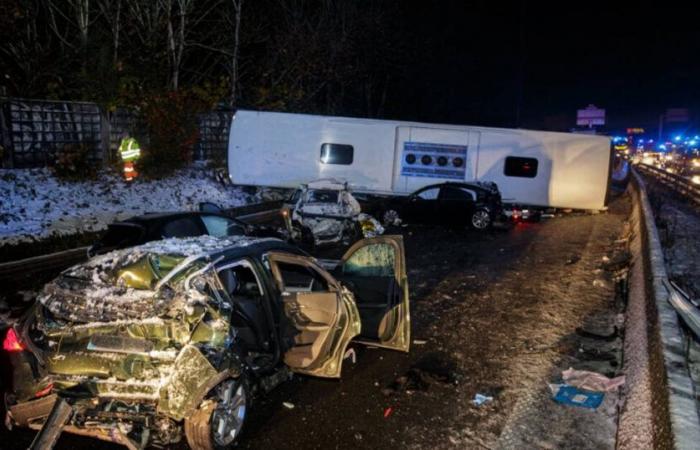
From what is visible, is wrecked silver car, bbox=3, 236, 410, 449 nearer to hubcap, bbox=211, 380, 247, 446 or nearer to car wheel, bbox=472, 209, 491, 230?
hubcap, bbox=211, 380, 247, 446

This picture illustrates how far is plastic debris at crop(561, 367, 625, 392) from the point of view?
18.3 ft

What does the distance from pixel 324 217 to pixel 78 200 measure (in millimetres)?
7144

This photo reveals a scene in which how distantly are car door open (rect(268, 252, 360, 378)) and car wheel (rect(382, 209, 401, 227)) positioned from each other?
1130cm

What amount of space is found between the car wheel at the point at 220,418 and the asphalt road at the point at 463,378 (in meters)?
0.30

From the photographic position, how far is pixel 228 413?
4.27 m

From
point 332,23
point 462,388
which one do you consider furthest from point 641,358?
point 332,23

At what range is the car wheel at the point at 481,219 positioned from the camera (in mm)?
15992

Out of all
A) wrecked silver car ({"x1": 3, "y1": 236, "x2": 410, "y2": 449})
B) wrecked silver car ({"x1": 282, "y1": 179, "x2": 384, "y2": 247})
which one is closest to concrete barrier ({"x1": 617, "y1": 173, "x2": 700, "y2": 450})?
wrecked silver car ({"x1": 3, "y1": 236, "x2": 410, "y2": 449})

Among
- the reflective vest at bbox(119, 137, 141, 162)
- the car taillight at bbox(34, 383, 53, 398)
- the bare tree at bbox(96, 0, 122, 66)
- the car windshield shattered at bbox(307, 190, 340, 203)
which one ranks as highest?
Result: the bare tree at bbox(96, 0, 122, 66)

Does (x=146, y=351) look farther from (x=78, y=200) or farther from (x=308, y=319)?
(x=78, y=200)

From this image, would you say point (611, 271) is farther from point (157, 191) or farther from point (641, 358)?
point (157, 191)

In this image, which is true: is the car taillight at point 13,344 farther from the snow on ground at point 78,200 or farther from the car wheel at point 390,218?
the car wheel at point 390,218

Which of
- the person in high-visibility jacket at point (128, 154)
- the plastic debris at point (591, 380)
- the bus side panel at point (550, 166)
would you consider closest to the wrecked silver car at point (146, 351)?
the plastic debris at point (591, 380)

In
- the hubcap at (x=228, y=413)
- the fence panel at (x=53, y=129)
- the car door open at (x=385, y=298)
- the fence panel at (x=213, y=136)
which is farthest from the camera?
the fence panel at (x=213, y=136)
